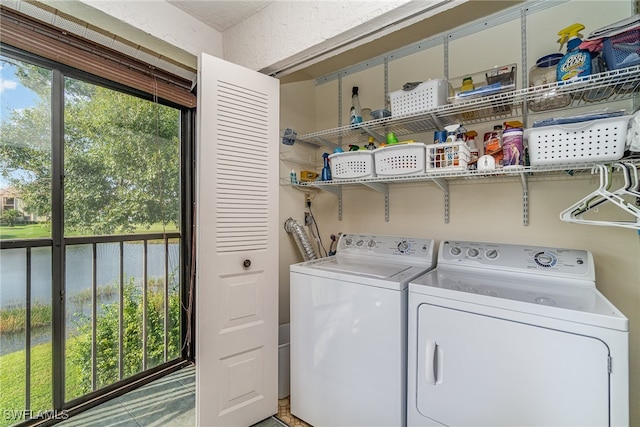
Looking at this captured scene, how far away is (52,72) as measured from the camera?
165 centimetres

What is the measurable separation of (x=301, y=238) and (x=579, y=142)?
5.42 feet

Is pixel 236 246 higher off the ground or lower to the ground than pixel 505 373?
higher

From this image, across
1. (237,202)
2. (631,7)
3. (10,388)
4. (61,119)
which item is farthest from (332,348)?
(631,7)

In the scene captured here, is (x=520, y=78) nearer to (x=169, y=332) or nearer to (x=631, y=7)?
(x=631, y=7)

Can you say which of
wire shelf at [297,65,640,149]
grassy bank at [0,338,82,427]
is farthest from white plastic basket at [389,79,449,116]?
grassy bank at [0,338,82,427]

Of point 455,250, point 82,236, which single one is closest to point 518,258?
point 455,250

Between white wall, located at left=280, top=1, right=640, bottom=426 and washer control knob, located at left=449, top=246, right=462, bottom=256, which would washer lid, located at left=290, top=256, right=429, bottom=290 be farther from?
white wall, located at left=280, top=1, right=640, bottom=426

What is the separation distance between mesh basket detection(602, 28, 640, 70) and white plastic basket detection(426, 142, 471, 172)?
58 cm

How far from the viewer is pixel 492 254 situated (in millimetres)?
1548

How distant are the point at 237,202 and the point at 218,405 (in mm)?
1146

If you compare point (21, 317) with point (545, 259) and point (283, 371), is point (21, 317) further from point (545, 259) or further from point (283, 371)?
point (545, 259)

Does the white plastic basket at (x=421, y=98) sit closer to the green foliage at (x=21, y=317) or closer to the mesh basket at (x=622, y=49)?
the mesh basket at (x=622, y=49)

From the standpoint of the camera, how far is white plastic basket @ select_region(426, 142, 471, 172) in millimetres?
1432

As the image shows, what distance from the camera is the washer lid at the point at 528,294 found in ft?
3.19
